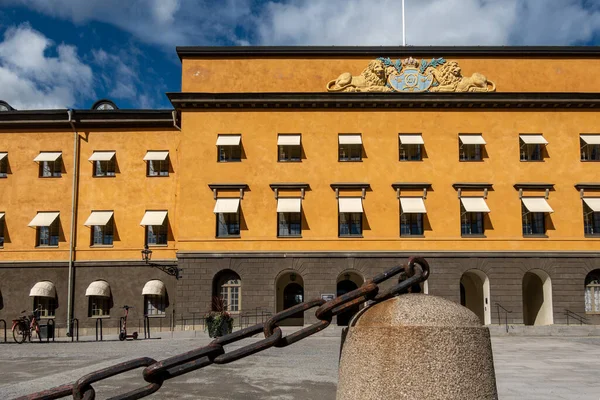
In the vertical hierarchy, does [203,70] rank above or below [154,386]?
above

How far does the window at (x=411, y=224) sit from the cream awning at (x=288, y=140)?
6.63m

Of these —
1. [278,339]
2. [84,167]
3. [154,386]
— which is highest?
[84,167]

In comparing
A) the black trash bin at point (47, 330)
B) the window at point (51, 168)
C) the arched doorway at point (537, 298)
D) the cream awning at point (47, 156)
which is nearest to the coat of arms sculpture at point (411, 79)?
the arched doorway at point (537, 298)

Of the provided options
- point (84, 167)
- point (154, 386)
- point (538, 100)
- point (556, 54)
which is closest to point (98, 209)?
point (84, 167)

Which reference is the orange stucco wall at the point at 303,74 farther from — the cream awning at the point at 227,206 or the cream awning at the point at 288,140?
the cream awning at the point at 227,206

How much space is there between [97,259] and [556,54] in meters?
27.2

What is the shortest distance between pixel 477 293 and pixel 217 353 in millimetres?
33164

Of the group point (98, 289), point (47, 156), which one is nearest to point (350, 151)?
point (98, 289)

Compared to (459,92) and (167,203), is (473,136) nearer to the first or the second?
(459,92)

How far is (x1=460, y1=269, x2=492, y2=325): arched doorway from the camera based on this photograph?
31.6 metres

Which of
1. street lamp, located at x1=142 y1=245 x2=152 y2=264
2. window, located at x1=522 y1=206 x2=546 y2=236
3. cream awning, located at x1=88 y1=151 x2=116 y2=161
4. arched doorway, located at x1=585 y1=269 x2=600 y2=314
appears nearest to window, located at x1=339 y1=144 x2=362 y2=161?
window, located at x1=522 y1=206 x2=546 y2=236

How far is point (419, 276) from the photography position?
152 inches

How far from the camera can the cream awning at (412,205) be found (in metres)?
30.8

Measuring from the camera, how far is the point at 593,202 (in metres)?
31.6
